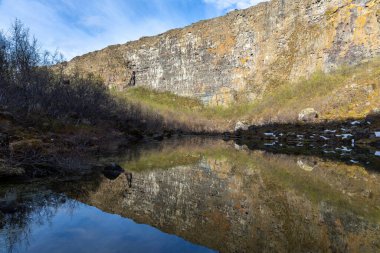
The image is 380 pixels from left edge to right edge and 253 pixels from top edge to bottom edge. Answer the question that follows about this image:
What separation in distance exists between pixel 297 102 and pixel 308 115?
5.64 meters

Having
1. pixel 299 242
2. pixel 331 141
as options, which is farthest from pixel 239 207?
pixel 331 141

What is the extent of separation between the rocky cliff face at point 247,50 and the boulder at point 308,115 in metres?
10.2

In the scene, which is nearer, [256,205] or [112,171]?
[256,205]

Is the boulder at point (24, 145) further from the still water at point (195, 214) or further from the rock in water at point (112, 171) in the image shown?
the rock in water at point (112, 171)

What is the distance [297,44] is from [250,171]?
36.6 m

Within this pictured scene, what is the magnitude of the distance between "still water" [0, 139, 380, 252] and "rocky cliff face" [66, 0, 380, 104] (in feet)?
103

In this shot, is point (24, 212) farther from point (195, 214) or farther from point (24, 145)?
point (24, 145)

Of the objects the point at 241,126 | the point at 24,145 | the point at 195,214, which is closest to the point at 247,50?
the point at 241,126

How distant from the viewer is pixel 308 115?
32.5m

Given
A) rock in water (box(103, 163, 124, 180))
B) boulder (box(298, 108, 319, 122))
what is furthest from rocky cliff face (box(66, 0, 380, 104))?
rock in water (box(103, 163, 124, 180))

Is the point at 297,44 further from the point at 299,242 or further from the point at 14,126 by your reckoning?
the point at 299,242

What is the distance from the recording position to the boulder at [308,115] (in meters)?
31.9

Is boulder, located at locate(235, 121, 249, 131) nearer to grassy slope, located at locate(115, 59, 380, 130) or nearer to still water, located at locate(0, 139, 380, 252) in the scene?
grassy slope, located at locate(115, 59, 380, 130)

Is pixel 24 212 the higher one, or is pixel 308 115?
pixel 308 115
